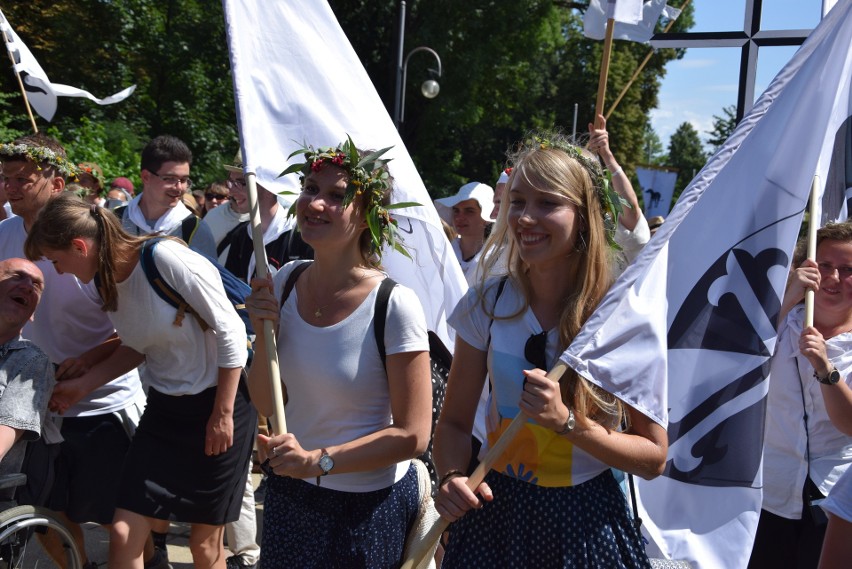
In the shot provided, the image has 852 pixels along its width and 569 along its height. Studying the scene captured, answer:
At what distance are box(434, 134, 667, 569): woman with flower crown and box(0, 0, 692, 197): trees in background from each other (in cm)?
1422

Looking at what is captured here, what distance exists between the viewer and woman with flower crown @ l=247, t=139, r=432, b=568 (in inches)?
110

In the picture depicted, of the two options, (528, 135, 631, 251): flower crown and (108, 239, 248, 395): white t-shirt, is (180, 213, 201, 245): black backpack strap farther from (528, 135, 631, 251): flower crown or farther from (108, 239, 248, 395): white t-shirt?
(528, 135, 631, 251): flower crown

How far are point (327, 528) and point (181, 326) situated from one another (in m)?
1.29

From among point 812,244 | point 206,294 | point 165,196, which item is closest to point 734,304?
point 812,244

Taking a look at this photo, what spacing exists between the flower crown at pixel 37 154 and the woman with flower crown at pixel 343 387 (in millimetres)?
2555

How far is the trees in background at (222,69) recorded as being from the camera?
20406mm

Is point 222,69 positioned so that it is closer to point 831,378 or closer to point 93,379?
point 93,379

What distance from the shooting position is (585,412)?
7.88ft

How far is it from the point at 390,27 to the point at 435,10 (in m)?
1.81

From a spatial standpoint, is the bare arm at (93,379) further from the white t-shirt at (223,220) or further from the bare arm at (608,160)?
the white t-shirt at (223,220)

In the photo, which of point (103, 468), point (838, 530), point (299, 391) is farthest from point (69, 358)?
point (838, 530)

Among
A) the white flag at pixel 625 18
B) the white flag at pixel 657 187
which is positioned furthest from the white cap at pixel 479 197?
the white flag at pixel 657 187

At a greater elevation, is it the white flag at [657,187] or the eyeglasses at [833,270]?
the eyeglasses at [833,270]

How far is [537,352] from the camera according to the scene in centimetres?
245
